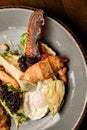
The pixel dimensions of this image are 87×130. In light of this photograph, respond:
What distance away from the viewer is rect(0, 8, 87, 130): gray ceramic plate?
203cm

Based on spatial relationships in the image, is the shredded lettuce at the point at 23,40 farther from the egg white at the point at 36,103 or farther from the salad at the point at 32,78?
the egg white at the point at 36,103

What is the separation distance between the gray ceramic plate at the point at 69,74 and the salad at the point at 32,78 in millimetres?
27

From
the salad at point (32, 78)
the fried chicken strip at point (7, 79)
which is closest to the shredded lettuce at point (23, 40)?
the salad at point (32, 78)

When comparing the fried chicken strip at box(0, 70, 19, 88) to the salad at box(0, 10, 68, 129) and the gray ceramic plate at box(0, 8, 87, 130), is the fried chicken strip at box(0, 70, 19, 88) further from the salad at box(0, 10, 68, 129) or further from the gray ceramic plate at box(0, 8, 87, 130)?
the gray ceramic plate at box(0, 8, 87, 130)

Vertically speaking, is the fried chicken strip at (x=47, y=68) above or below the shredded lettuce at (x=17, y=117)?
above

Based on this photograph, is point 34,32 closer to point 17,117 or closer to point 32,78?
point 32,78

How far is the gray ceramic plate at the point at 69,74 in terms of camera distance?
2029 millimetres

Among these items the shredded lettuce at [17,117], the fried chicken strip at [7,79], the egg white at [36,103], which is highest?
the fried chicken strip at [7,79]

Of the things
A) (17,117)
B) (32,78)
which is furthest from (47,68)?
(17,117)

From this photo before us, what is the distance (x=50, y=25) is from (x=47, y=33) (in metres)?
0.04

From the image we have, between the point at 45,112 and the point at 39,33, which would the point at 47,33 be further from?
the point at 45,112

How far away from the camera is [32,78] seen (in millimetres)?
2057

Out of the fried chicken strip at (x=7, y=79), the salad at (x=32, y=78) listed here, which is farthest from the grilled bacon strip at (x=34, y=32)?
the fried chicken strip at (x=7, y=79)

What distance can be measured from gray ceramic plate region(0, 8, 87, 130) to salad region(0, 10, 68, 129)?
3 cm
